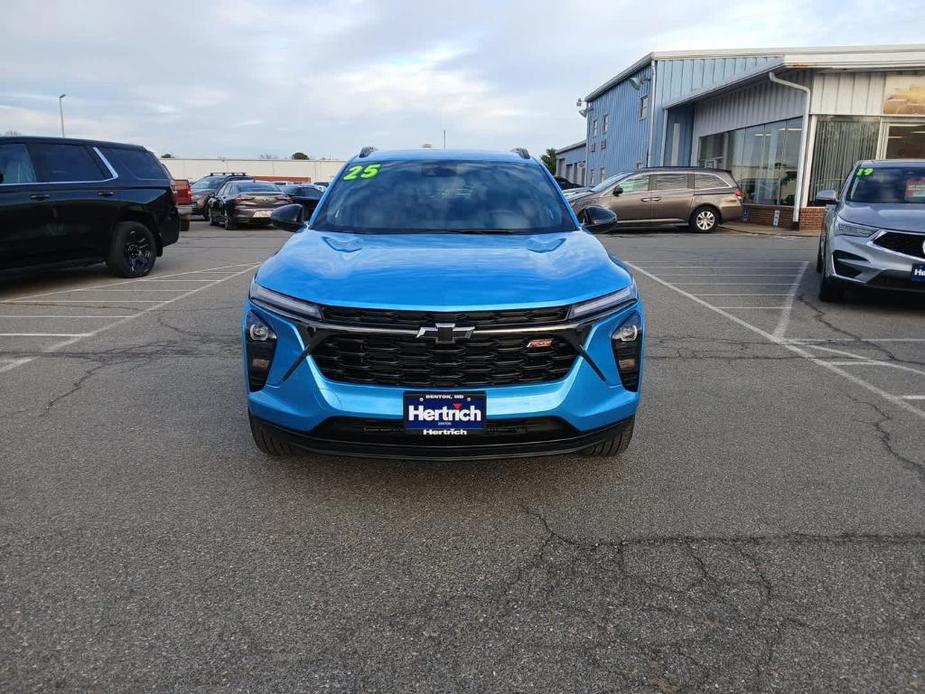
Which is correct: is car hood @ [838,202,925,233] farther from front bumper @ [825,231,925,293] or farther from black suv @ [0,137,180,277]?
black suv @ [0,137,180,277]

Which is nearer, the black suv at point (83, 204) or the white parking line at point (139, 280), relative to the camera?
the black suv at point (83, 204)

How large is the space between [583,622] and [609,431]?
3.31 ft

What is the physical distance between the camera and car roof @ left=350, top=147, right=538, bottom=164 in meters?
5.07

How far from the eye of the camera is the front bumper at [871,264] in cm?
732

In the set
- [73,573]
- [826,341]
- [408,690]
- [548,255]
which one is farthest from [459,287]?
[826,341]

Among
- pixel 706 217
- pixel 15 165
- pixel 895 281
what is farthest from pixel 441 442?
pixel 706 217

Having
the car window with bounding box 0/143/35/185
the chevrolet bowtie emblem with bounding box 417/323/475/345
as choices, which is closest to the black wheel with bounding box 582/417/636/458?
the chevrolet bowtie emblem with bounding box 417/323/475/345

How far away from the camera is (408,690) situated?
7.09 ft

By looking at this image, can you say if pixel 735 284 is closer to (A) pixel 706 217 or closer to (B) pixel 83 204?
(B) pixel 83 204

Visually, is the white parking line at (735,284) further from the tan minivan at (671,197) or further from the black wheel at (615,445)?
the tan minivan at (671,197)

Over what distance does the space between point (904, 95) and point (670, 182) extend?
20.9 feet

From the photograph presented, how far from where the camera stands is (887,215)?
7.74 m

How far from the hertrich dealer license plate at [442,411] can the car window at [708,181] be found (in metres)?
18.4

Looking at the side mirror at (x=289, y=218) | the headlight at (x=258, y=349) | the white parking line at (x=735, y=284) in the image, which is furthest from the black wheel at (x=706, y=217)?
the headlight at (x=258, y=349)
